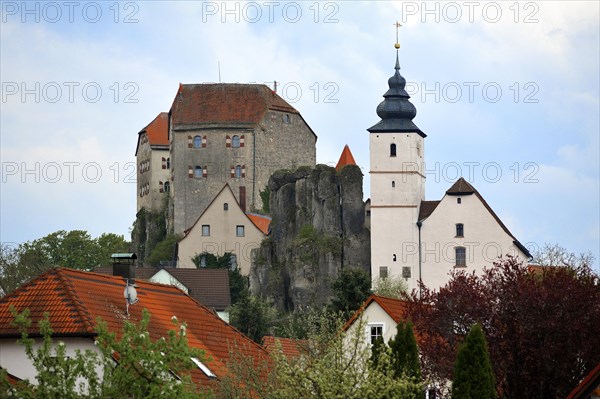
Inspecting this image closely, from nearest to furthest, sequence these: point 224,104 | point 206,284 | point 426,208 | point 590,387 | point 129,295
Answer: point 590,387 → point 129,295 → point 206,284 → point 426,208 → point 224,104

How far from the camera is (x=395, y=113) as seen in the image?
108250 mm

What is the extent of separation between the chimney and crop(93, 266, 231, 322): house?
41.6 m

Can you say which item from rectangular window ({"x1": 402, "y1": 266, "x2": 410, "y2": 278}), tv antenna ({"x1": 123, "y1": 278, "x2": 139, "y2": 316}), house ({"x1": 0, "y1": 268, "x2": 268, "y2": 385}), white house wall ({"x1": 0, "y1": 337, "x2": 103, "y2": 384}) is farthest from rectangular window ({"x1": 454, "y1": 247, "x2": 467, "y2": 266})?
white house wall ({"x1": 0, "y1": 337, "x2": 103, "y2": 384})

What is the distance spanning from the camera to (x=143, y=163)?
136 metres

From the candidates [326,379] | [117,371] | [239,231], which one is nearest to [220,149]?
[239,231]

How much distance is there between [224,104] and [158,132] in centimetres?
816

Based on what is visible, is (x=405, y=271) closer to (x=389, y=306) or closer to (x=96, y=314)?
(x=389, y=306)

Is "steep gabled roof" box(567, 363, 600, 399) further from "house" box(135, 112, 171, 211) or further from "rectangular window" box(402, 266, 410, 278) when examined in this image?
"house" box(135, 112, 171, 211)

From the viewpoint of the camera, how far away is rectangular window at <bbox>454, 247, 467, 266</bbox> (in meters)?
101

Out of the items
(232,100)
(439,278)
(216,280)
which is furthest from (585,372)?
(232,100)

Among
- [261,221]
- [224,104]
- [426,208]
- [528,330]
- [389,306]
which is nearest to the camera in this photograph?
[528,330]

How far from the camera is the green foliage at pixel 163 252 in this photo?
115000mm

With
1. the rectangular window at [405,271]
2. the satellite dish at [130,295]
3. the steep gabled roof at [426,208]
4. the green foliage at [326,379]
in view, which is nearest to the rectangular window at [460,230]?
the steep gabled roof at [426,208]

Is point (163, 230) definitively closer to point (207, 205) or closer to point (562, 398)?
point (207, 205)
